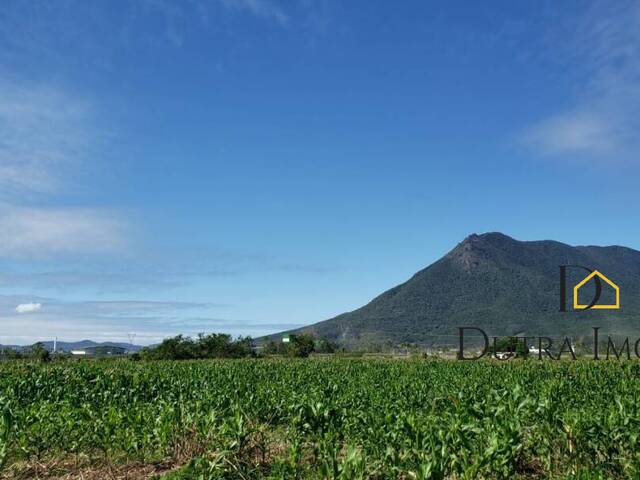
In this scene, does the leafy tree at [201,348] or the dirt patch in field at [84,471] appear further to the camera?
the leafy tree at [201,348]

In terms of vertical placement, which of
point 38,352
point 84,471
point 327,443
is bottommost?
point 38,352

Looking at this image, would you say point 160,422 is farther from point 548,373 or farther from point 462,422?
point 548,373

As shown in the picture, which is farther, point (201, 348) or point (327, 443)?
point (201, 348)

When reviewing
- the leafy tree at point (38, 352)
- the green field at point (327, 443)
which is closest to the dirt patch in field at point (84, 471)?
the green field at point (327, 443)

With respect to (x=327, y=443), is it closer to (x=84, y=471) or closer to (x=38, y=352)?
(x=84, y=471)

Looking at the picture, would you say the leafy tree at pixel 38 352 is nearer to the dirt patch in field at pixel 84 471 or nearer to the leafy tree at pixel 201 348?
the leafy tree at pixel 201 348

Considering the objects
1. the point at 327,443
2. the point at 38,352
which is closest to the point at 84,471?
the point at 327,443

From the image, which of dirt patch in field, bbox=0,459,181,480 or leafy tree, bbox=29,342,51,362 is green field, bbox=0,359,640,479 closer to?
dirt patch in field, bbox=0,459,181,480

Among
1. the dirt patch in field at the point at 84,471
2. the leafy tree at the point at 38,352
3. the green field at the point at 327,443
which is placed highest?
the green field at the point at 327,443

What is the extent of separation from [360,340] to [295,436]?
169 meters

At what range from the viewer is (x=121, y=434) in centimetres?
1025

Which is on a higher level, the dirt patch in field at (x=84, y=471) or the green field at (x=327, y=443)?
the green field at (x=327, y=443)

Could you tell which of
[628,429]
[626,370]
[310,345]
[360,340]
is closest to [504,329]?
[360,340]

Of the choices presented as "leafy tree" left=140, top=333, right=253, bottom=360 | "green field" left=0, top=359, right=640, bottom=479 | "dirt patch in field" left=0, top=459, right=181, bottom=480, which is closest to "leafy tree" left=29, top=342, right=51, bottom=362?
"leafy tree" left=140, top=333, right=253, bottom=360
